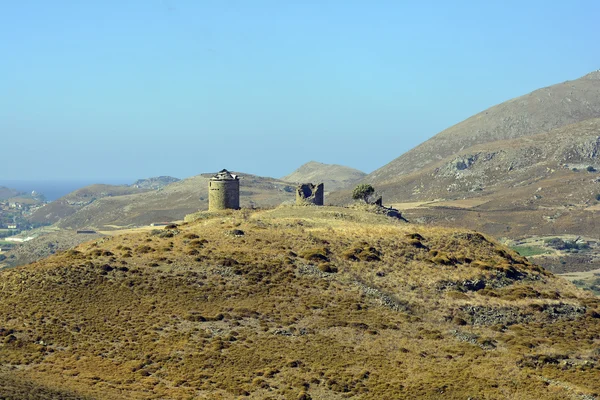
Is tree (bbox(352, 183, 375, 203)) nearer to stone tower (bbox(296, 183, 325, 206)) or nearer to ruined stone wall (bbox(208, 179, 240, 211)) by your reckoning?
stone tower (bbox(296, 183, 325, 206))

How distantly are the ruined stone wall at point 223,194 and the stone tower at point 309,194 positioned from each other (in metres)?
12.6

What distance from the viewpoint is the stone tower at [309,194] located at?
9600 cm

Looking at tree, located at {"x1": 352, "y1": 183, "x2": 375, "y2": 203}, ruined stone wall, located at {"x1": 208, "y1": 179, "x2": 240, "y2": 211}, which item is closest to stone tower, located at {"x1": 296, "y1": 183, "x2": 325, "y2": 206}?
tree, located at {"x1": 352, "y1": 183, "x2": 375, "y2": 203}

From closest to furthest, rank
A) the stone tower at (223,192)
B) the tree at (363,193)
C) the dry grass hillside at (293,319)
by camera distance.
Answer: the dry grass hillside at (293,319) < the stone tower at (223,192) < the tree at (363,193)

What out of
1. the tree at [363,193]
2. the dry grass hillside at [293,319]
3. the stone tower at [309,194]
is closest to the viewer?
the dry grass hillside at [293,319]

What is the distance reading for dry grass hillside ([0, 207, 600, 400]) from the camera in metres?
41.8

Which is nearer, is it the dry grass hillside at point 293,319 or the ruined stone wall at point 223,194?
the dry grass hillside at point 293,319

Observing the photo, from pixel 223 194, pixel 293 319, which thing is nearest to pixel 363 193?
pixel 223 194

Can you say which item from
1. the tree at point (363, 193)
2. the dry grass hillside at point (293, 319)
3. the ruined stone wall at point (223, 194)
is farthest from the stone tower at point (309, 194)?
the dry grass hillside at point (293, 319)

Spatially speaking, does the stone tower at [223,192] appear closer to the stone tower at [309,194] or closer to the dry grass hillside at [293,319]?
the dry grass hillside at [293,319]

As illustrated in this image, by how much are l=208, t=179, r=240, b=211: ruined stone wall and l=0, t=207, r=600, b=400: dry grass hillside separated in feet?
40.6

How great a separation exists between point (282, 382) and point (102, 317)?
1444 centimetres

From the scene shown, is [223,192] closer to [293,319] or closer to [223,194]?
[223,194]

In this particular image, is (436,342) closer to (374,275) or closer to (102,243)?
(374,275)
